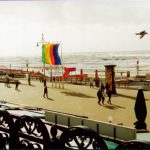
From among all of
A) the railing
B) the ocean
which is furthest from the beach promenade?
the ocean

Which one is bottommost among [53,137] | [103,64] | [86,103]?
[86,103]

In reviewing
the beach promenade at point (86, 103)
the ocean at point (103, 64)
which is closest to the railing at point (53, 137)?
the beach promenade at point (86, 103)

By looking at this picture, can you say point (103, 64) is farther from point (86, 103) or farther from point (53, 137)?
point (53, 137)

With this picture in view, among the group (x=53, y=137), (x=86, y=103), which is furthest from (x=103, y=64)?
(x=53, y=137)

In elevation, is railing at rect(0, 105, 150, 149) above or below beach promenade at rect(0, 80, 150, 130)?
above

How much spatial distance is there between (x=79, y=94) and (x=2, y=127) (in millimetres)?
28011

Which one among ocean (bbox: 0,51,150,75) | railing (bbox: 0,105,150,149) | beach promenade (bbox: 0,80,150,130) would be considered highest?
ocean (bbox: 0,51,150,75)

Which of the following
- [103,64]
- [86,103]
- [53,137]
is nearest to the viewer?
[53,137]

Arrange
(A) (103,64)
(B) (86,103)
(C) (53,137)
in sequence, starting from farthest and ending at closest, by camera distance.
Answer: (A) (103,64) → (B) (86,103) → (C) (53,137)

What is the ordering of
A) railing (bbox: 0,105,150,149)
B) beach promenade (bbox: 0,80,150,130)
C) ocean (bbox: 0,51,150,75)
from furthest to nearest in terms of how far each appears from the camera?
ocean (bbox: 0,51,150,75), beach promenade (bbox: 0,80,150,130), railing (bbox: 0,105,150,149)

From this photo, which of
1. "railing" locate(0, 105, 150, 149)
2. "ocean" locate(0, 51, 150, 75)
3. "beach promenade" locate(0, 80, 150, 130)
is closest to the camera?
"railing" locate(0, 105, 150, 149)

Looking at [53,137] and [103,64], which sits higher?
[103,64]

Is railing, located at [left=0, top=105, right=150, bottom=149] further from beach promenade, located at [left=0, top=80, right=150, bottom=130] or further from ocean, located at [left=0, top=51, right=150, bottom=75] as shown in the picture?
ocean, located at [left=0, top=51, right=150, bottom=75]

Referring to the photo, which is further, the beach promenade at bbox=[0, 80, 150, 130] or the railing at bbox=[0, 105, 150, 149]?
the beach promenade at bbox=[0, 80, 150, 130]
